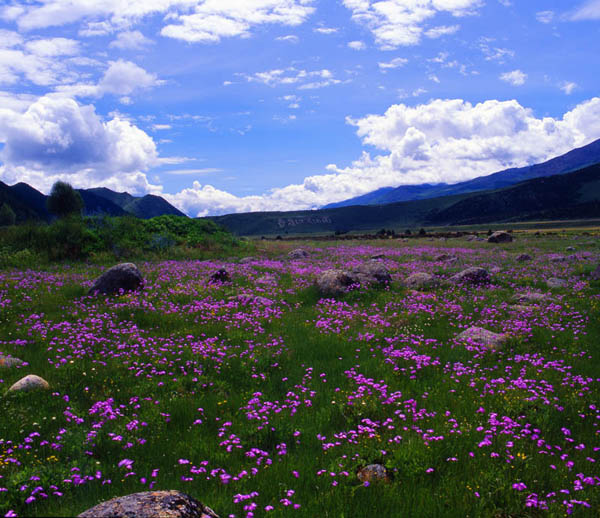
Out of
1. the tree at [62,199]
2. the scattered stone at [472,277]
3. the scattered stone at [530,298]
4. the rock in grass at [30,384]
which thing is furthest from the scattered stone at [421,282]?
the tree at [62,199]

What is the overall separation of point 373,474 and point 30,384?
19.1 feet

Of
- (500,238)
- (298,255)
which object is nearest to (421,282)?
(298,255)

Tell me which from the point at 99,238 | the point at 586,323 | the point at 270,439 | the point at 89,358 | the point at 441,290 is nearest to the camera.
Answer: the point at 270,439

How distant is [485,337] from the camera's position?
906 centimetres

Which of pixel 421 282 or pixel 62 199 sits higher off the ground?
pixel 62 199

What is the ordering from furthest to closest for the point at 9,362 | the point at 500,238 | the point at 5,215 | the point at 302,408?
the point at 5,215, the point at 500,238, the point at 9,362, the point at 302,408

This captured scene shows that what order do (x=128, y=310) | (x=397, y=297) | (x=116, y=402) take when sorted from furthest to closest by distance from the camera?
1. (x=397, y=297)
2. (x=128, y=310)
3. (x=116, y=402)

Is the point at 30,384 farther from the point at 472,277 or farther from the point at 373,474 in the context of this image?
the point at 472,277

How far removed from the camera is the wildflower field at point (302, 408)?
4020 millimetres

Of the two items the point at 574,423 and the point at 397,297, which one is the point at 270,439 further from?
the point at 397,297

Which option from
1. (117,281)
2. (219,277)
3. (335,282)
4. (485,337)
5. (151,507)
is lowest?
(485,337)

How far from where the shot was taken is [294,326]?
10570mm

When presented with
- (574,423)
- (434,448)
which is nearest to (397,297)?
(574,423)

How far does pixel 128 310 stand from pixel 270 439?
7598 mm
